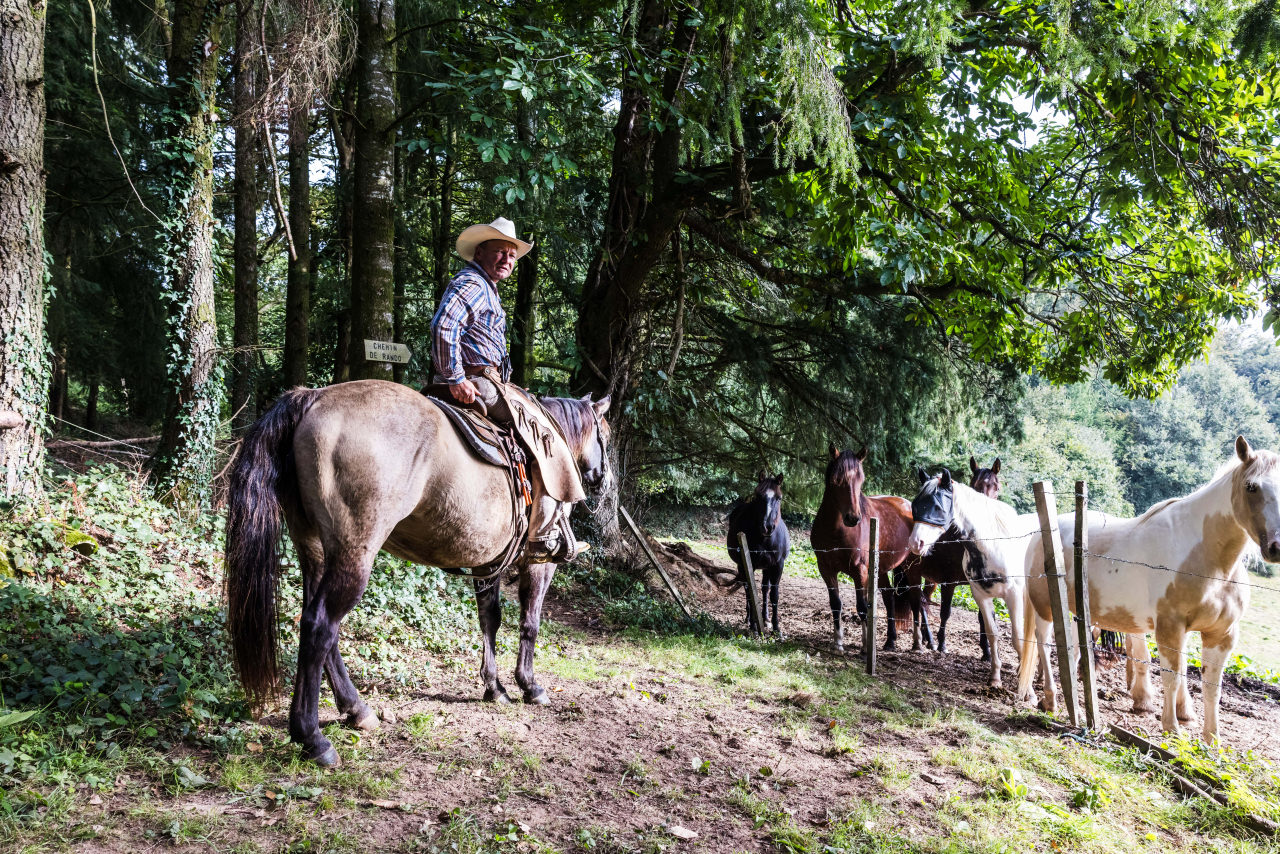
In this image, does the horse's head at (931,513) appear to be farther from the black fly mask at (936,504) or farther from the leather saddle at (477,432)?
the leather saddle at (477,432)

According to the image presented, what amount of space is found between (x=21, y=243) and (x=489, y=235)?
128 inches

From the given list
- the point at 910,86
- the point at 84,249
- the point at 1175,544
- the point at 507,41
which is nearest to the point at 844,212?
the point at 910,86

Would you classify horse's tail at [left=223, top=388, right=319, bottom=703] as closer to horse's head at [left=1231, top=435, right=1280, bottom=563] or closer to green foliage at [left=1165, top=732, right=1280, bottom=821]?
green foliage at [left=1165, top=732, right=1280, bottom=821]

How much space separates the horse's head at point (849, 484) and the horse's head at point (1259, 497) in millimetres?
3370

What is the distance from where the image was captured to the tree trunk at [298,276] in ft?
30.3

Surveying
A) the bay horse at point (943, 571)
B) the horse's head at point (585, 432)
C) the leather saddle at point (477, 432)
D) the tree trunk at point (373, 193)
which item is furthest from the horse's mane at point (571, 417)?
the bay horse at point (943, 571)

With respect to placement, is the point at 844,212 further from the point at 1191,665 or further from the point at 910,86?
the point at 1191,665

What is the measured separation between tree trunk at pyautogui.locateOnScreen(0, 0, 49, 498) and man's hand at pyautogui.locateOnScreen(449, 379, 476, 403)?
299cm

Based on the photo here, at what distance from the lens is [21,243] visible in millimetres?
4805

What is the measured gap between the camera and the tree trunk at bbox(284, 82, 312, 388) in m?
9.25

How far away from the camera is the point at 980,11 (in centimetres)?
600

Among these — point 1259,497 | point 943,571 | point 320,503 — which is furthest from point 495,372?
point 943,571

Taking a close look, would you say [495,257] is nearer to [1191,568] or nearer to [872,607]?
[872,607]

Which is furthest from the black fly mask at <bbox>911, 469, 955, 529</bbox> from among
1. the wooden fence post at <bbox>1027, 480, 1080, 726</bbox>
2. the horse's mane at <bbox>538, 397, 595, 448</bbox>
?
the horse's mane at <bbox>538, 397, 595, 448</bbox>
